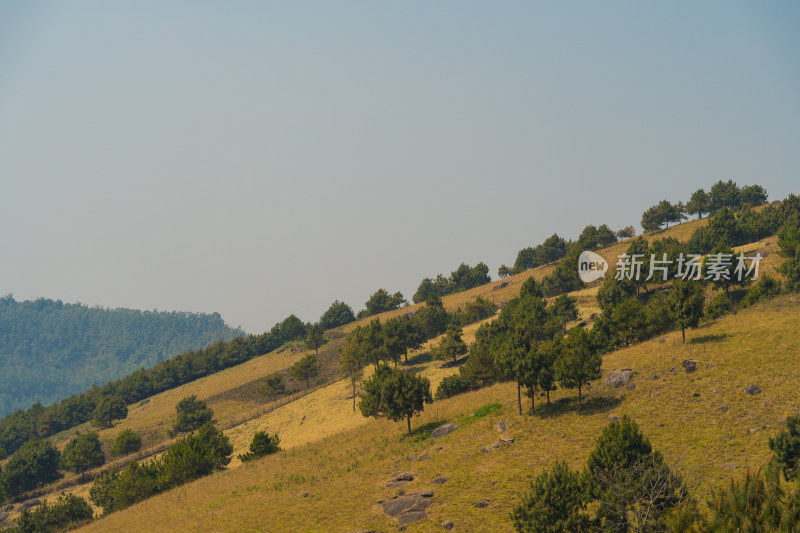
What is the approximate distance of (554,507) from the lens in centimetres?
2877

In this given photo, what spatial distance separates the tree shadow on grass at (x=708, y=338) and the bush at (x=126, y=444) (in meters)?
93.8

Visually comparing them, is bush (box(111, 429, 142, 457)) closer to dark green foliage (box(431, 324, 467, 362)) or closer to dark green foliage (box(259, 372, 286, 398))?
dark green foliage (box(259, 372, 286, 398))

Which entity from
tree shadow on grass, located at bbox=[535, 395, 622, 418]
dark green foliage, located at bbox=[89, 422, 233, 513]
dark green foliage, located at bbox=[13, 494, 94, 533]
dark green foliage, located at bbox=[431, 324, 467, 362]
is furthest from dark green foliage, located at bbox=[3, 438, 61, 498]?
tree shadow on grass, located at bbox=[535, 395, 622, 418]

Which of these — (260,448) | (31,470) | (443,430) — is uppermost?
(31,470)

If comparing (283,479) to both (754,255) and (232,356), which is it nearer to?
(754,255)

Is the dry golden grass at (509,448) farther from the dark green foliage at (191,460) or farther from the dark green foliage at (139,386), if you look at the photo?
the dark green foliage at (139,386)

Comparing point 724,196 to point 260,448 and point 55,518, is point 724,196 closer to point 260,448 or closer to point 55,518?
point 260,448

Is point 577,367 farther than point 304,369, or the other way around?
point 304,369

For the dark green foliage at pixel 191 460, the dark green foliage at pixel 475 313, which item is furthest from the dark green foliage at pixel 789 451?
the dark green foliage at pixel 475 313

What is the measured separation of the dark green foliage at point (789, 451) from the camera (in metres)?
30.8

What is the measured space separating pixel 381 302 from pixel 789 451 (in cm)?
15551

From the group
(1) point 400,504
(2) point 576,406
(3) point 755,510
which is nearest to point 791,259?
(2) point 576,406

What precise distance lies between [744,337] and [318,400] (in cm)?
6980

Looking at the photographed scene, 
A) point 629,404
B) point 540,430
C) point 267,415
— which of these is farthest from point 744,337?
point 267,415
